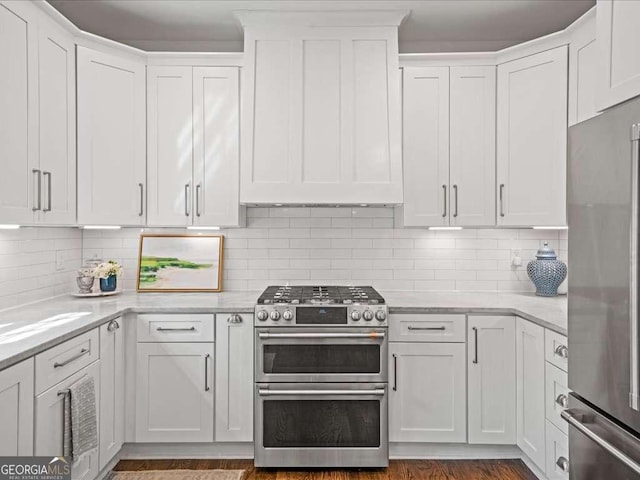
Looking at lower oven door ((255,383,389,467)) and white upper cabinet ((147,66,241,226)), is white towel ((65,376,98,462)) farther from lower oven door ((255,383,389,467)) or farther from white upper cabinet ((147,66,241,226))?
white upper cabinet ((147,66,241,226))

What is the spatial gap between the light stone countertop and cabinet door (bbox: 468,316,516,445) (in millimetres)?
98

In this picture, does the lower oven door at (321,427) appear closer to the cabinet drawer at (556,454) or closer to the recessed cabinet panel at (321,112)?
the cabinet drawer at (556,454)

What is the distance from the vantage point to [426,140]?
3.17m

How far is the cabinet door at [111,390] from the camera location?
8.28ft

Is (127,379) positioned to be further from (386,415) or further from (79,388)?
(386,415)

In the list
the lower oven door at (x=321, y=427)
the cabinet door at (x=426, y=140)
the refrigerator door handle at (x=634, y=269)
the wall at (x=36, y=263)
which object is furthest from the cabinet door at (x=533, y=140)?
the wall at (x=36, y=263)

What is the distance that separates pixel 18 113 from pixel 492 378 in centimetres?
282

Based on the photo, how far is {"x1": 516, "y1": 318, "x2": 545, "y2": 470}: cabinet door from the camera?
8.20 ft

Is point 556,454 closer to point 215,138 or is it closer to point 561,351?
point 561,351

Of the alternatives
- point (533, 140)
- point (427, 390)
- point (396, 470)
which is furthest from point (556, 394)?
point (533, 140)

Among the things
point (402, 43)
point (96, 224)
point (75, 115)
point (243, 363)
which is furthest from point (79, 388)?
point (402, 43)

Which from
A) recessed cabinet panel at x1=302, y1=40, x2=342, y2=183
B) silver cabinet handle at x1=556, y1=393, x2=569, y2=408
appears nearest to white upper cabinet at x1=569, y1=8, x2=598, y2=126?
recessed cabinet panel at x1=302, y1=40, x2=342, y2=183

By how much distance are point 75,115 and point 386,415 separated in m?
2.46

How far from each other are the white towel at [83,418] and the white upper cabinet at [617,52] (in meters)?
2.38
